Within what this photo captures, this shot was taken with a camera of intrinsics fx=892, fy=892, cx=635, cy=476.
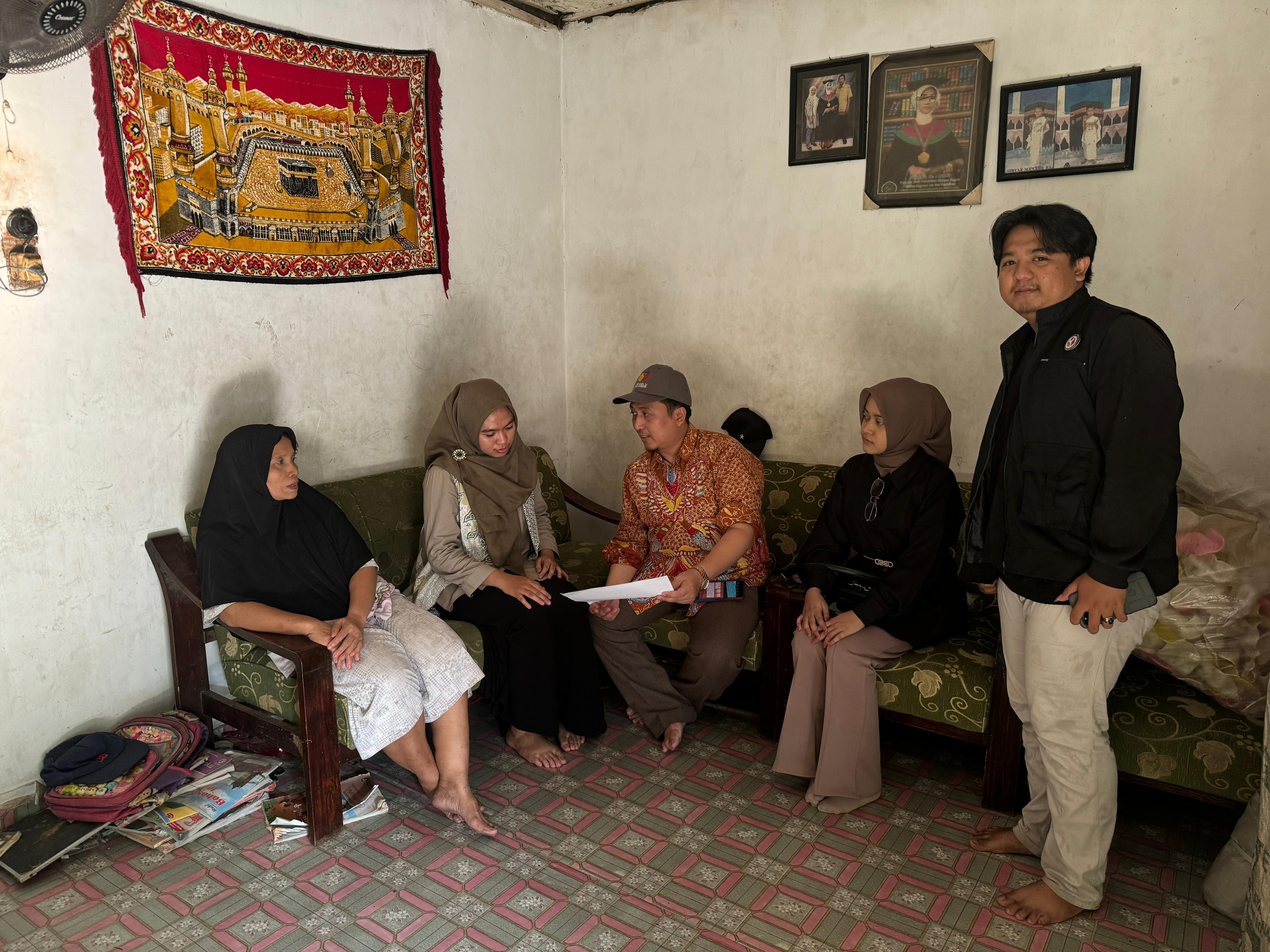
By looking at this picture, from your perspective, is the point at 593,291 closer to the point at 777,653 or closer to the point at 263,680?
the point at 777,653

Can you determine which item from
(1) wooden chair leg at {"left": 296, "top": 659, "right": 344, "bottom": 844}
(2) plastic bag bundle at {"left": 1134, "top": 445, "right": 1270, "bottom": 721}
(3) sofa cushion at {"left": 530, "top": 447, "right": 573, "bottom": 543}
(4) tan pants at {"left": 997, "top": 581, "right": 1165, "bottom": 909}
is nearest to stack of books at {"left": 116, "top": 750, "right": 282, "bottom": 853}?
(1) wooden chair leg at {"left": 296, "top": 659, "right": 344, "bottom": 844}

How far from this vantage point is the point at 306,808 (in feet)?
8.29

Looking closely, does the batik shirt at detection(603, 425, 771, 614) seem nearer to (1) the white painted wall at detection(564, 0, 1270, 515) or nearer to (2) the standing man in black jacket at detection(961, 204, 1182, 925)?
(1) the white painted wall at detection(564, 0, 1270, 515)

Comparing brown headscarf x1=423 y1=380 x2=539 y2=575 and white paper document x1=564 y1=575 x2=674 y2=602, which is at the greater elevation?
brown headscarf x1=423 y1=380 x2=539 y2=575

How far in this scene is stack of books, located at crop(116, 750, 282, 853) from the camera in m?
2.49

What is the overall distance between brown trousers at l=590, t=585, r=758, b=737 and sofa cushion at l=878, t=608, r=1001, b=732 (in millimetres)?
524

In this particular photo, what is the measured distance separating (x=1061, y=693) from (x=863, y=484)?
3.07ft

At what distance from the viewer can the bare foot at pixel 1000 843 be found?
2400 mm

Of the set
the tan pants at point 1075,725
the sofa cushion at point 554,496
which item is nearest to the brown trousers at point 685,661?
the sofa cushion at point 554,496

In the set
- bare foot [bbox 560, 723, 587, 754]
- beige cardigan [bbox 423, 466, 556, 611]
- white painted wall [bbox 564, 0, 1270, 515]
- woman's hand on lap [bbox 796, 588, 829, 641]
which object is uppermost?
white painted wall [bbox 564, 0, 1270, 515]

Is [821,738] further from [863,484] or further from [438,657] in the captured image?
[438,657]

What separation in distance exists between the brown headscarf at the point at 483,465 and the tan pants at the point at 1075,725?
165cm

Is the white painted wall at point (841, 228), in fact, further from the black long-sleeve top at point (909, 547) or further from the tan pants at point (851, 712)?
the tan pants at point (851, 712)

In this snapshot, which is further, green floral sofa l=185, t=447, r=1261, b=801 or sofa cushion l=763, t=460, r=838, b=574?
sofa cushion l=763, t=460, r=838, b=574
